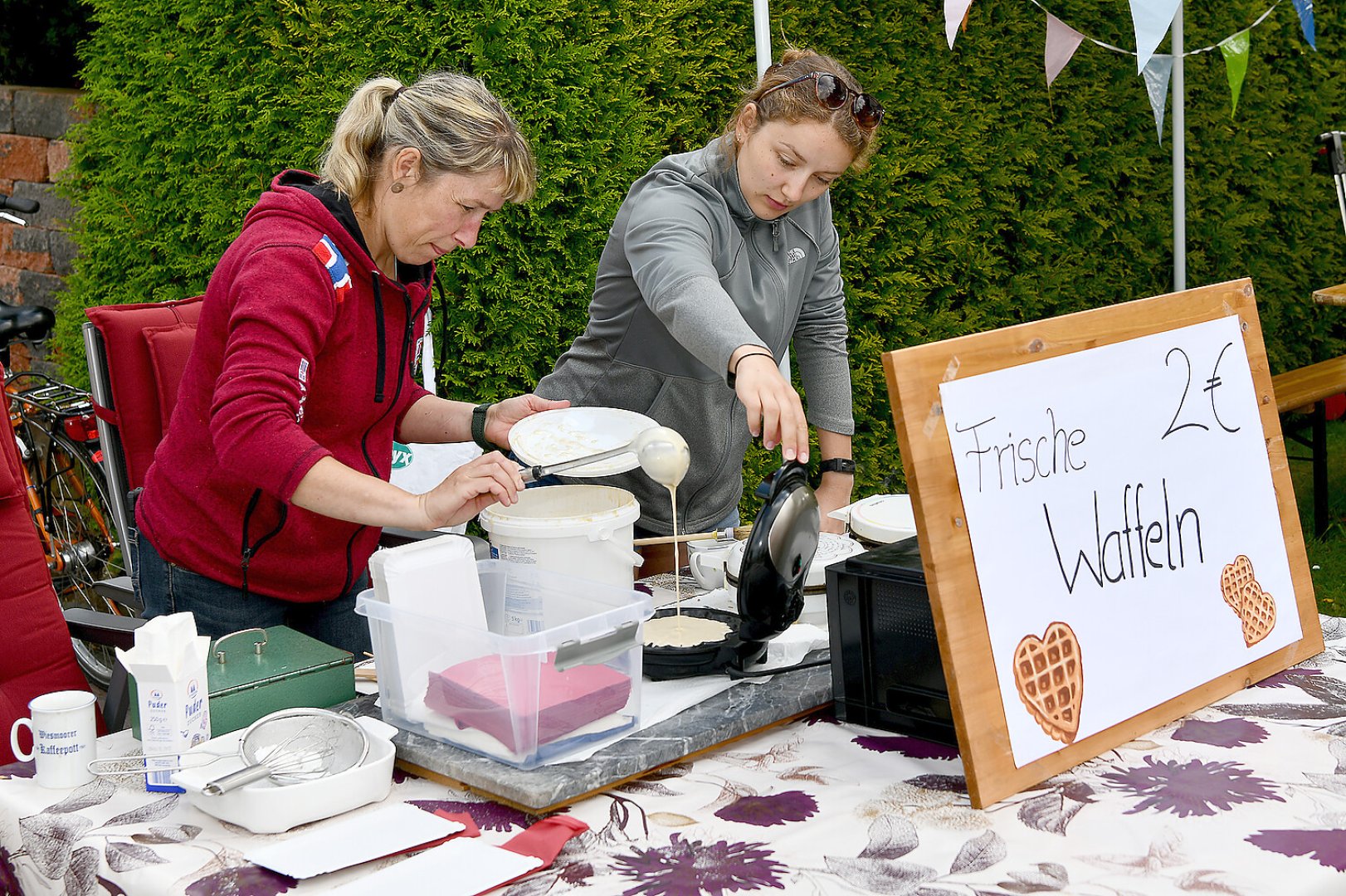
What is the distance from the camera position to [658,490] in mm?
2348

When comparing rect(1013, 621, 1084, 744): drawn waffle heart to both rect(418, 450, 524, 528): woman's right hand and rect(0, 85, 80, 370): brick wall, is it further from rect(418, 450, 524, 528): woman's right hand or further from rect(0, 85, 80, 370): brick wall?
rect(0, 85, 80, 370): brick wall

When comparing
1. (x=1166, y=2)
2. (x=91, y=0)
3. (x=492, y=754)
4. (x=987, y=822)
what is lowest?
(x=987, y=822)

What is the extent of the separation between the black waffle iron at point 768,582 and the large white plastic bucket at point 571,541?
0.19 m

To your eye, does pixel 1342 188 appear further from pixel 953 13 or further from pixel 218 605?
pixel 218 605

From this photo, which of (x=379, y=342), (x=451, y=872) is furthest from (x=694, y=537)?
(x=451, y=872)

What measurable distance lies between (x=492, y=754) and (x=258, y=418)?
1.90ft

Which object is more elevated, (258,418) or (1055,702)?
(258,418)

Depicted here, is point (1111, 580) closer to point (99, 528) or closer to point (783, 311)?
point (783, 311)

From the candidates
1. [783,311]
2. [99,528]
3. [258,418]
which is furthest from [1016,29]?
[258,418]

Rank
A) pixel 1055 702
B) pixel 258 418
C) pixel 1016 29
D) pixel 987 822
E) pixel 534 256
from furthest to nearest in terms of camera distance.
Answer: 1. pixel 1016 29
2. pixel 534 256
3. pixel 258 418
4. pixel 1055 702
5. pixel 987 822

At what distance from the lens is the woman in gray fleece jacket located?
2.12 metres

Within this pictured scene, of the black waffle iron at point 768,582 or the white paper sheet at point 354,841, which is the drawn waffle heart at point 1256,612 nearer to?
the black waffle iron at point 768,582

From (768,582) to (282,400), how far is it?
70cm

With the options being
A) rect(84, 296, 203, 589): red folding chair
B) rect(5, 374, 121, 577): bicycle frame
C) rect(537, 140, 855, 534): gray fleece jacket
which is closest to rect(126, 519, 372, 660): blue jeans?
rect(84, 296, 203, 589): red folding chair
